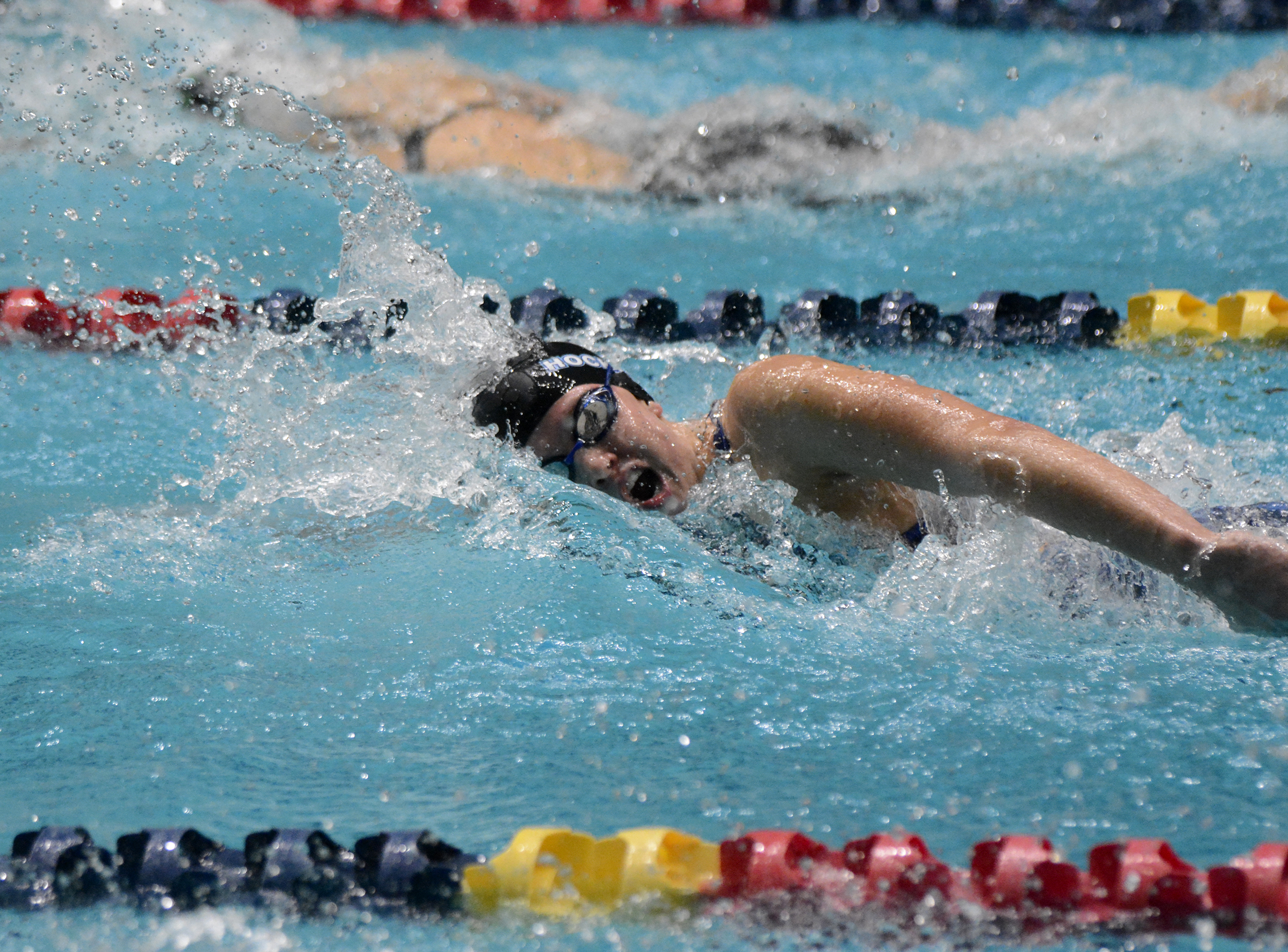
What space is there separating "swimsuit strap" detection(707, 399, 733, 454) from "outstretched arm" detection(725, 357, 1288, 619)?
43mm

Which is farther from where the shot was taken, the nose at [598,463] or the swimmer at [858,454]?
the nose at [598,463]

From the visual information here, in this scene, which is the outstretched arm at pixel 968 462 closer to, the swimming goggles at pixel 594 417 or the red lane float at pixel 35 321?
the swimming goggles at pixel 594 417

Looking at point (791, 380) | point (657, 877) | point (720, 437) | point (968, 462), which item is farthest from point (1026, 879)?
point (720, 437)

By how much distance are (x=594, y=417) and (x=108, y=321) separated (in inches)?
104

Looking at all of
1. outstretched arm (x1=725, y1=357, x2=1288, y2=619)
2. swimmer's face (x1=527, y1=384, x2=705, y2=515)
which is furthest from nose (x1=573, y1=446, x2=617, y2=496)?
outstretched arm (x1=725, y1=357, x2=1288, y2=619)

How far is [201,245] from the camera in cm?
548

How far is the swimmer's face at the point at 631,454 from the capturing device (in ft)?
Result: 7.85

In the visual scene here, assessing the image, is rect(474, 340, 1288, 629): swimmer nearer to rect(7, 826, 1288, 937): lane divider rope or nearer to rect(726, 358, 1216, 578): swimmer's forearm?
rect(726, 358, 1216, 578): swimmer's forearm

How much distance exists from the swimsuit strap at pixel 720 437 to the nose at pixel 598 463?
7.6 inches

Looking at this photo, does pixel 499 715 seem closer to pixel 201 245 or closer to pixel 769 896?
pixel 769 896

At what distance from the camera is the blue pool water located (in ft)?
5.88

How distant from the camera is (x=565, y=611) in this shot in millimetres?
2461

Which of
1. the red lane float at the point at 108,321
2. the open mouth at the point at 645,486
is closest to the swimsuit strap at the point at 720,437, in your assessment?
the open mouth at the point at 645,486

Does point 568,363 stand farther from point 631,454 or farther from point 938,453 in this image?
point 938,453
